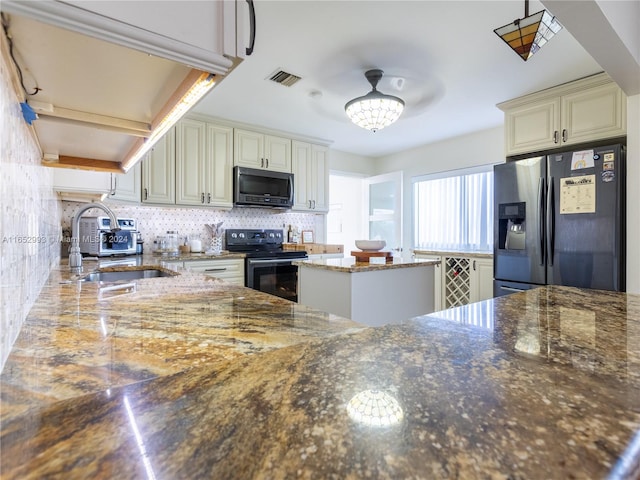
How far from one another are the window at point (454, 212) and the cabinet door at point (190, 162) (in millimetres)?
2841

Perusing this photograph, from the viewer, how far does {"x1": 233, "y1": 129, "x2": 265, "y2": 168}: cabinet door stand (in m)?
3.56

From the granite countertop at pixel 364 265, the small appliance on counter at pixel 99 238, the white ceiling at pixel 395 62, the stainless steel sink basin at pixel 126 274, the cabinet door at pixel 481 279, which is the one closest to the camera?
the white ceiling at pixel 395 62

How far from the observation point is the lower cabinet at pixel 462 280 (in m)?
3.43

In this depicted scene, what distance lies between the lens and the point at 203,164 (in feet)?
11.1

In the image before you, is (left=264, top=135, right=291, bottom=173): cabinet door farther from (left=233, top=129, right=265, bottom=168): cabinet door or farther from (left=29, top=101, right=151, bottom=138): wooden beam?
(left=29, top=101, right=151, bottom=138): wooden beam

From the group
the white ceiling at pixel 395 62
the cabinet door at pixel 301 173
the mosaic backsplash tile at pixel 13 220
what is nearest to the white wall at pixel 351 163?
the cabinet door at pixel 301 173

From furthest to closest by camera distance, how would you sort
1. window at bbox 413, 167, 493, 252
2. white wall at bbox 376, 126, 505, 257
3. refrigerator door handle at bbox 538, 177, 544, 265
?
window at bbox 413, 167, 493, 252, white wall at bbox 376, 126, 505, 257, refrigerator door handle at bbox 538, 177, 544, 265

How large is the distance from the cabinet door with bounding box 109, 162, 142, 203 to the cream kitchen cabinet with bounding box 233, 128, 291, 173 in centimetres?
97

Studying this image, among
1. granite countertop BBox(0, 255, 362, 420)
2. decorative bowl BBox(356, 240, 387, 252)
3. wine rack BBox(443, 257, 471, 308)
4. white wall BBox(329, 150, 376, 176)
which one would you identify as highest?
white wall BBox(329, 150, 376, 176)

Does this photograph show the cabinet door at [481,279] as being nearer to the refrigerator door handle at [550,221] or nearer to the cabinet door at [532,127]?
the refrigerator door handle at [550,221]

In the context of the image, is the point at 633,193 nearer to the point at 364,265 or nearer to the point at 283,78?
the point at 364,265

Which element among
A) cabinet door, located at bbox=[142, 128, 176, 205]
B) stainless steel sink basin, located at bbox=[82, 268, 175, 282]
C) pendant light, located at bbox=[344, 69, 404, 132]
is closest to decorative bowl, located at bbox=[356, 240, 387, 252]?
pendant light, located at bbox=[344, 69, 404, 132]

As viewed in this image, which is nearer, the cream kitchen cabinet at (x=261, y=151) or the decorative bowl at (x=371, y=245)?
the decorative bowl at (x=371, y=245)

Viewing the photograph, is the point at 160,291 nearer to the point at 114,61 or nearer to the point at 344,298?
the point at 114,61
